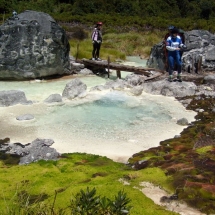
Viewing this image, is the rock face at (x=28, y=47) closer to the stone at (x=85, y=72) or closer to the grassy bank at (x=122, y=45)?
the stone at (x=85, y=72)

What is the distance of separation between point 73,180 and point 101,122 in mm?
4167

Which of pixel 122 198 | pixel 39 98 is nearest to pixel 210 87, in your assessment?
pixel 39 98

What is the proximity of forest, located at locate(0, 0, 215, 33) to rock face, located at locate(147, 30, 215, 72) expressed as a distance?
20.3 m

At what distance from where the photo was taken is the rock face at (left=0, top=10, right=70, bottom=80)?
14672mm

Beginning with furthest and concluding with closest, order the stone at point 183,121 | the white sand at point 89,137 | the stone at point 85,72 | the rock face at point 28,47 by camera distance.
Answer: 1. the stone at point 85,72
2. the rock face at point 28,47
3. the stone at point 183,121
4. the white sand at point 89,137

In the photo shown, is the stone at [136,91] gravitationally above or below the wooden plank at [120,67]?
below

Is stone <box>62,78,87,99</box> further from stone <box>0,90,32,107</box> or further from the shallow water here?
stone <box>0,90,32,107</box>

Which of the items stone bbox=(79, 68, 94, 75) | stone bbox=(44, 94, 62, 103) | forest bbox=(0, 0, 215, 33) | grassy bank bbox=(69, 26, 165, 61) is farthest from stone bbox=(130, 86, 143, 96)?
forest bbox=(0, 0, 215, 33)

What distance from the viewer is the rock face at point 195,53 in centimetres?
1589

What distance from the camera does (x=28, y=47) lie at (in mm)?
14734

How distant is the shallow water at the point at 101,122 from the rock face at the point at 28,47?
2.27m

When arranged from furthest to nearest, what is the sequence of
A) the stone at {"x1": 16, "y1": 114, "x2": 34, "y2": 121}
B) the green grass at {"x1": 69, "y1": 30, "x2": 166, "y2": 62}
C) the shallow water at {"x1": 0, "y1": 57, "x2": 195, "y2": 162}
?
the green grass at {"x1": 69, "y1": 30, "x2": 166, "y2": 62} → the stone at {"x1": 16, "y1": 114, "x2": 34, "y2": 121} → the shallow water at {"x1": 0, "y1": 57, "x2": 195, "y2": 162}

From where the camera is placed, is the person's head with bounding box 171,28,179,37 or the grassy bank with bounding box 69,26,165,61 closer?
the person's head with bounding box 171,28,179,37

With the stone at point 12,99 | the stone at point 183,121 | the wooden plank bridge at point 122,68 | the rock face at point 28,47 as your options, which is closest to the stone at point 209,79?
the wooden plank bridge at point 122,68
